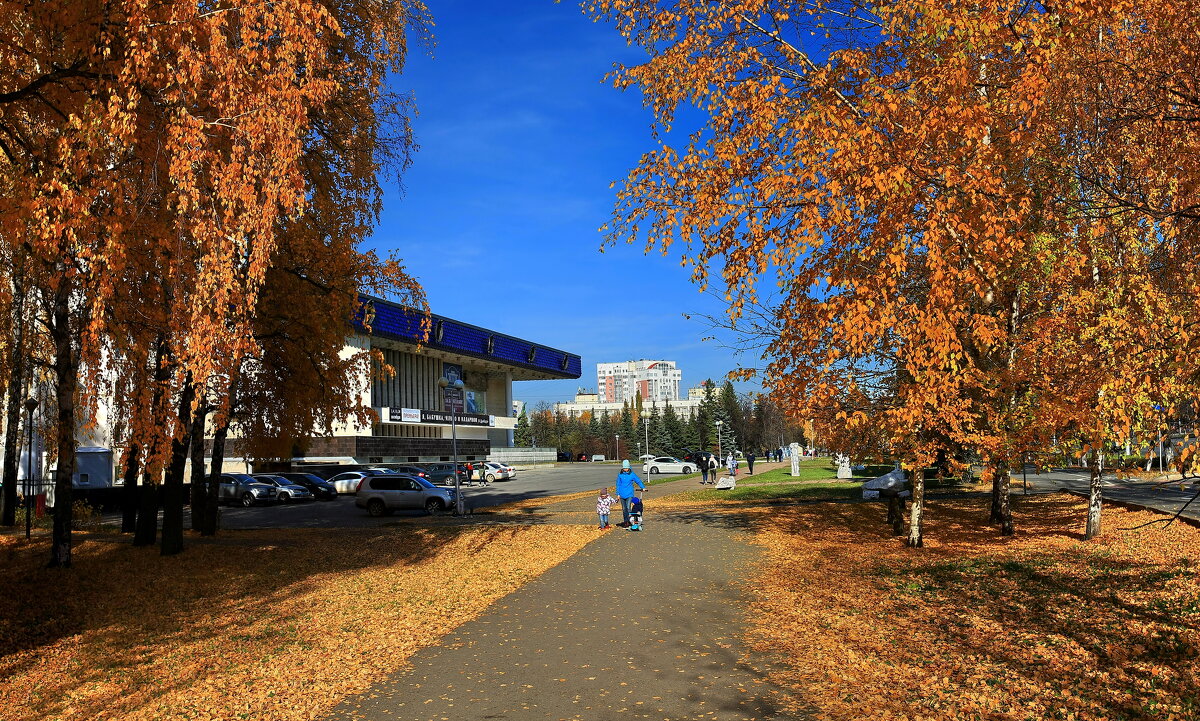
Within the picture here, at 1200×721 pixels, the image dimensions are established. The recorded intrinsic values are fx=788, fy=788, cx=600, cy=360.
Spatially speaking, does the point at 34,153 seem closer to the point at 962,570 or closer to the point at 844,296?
the point at 844,296

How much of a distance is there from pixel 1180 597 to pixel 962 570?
315cm

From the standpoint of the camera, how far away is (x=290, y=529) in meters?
23.4

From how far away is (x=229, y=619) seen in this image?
1045cm

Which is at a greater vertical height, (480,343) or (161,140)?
(480,343)

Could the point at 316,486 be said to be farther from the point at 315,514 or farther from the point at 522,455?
the point at 522,455

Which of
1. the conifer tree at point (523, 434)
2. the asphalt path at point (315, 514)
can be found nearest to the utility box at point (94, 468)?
the asphalt path at point (315, 514)

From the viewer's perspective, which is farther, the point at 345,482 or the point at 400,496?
the point at 345,482

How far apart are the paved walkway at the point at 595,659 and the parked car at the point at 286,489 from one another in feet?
95.3

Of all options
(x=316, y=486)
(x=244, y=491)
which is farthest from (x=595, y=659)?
(x=316, y=486)

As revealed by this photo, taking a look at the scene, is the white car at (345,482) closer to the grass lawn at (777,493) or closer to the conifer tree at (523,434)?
the grass lawn at (777,493)

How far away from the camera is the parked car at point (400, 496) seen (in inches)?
1158

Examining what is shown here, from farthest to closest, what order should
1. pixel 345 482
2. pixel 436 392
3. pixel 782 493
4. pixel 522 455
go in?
1. pixel 522 455
2. pixel 436 392
3. pixel 345 482
4. pixel 782 493

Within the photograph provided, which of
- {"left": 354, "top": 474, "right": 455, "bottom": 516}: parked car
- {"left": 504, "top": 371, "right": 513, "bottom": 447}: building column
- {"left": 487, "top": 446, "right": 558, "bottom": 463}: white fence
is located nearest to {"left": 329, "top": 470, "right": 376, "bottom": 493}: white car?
{"left": 354, "top": 474, "right": 455, "bottom": 516}: parked car

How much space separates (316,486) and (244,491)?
5.00 meters
